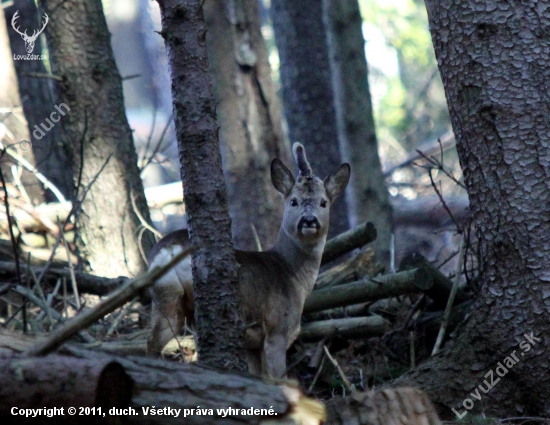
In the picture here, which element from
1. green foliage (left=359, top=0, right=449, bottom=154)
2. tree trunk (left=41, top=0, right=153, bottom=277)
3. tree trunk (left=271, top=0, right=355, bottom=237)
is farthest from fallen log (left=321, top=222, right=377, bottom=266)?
green foliage (left=359, top=0, right=449, bottom=154)

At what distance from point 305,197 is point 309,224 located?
1.10 ft

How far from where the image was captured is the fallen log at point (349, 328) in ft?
21.9

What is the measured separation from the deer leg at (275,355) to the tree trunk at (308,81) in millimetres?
6038

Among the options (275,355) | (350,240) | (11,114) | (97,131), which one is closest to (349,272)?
(350,240)

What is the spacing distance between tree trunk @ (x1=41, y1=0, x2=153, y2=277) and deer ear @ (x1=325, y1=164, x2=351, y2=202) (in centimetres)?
232

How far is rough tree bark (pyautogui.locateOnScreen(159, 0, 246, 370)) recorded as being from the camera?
14.7 feet

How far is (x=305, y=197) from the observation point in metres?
6.48

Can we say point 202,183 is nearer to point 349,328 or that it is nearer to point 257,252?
point 257,252

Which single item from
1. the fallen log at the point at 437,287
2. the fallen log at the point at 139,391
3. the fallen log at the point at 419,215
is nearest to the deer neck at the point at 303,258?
the fallen log at the point at 437,287

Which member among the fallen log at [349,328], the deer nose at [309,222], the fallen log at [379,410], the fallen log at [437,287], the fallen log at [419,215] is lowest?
the fallen log at [379,410]

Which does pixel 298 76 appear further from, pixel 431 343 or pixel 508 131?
pixel 508 131

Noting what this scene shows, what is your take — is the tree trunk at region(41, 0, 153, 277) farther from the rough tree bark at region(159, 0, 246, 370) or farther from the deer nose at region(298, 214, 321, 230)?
the rough tree bark at region(159, 0, 246, 370)

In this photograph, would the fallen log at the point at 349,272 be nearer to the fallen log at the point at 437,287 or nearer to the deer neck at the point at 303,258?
the fallen log at the point at 437,287

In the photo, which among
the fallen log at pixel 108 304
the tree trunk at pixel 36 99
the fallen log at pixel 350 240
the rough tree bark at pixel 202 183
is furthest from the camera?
the tree trunk at pixel 36 99
